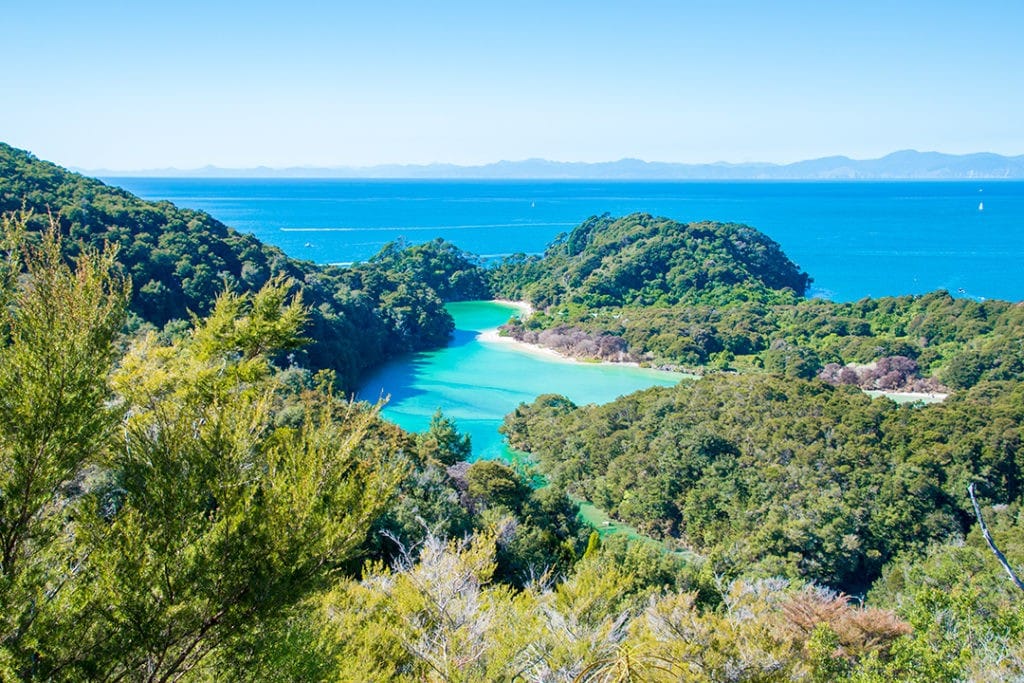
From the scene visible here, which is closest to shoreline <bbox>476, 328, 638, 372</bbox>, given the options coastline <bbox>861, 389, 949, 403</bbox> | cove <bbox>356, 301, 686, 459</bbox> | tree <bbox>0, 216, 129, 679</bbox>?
cove <bbox>356, 301, 686, 459</bbox>

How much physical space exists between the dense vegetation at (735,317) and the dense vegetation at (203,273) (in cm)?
701

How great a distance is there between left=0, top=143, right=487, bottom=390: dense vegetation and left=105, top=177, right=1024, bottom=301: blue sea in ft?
90.9

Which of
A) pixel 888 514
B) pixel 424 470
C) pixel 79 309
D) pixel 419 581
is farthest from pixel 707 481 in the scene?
pixel 79 309

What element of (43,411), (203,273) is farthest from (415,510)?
(203,273)

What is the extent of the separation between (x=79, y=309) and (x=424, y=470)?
11401 millimetres

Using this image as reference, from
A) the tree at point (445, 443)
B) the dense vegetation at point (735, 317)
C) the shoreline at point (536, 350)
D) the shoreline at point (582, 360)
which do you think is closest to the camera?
the tree at point (445, 443)

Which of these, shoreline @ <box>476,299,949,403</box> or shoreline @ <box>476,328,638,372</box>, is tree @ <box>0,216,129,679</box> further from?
shoreline @ <box>476,328,638,372</box>

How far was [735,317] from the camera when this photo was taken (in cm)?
3678

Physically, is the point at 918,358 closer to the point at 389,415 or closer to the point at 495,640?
the point at 389,415

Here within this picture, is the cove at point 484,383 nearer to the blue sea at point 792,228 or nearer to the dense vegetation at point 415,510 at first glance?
the dense vegetation at point 415,510

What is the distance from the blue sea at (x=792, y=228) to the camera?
57.5 metres

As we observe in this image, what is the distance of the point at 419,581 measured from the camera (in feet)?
20.5

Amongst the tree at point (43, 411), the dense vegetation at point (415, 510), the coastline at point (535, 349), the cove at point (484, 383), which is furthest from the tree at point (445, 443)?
the coastline at point (535, 349)

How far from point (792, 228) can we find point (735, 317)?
203 ft
